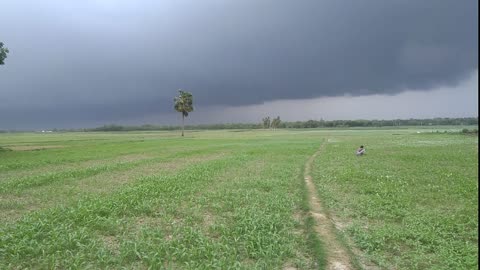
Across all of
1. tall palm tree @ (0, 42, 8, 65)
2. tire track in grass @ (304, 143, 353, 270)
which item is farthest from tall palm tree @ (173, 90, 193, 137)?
tire track in grass @ (304, 143, 353, 270)

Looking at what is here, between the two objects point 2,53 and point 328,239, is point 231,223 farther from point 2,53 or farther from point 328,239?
point 2,53

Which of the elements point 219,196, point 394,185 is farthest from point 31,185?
point 394,185

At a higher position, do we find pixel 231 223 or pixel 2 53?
pixel 2 53

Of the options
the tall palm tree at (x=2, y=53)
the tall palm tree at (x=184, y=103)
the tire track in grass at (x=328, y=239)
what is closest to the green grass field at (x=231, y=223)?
the tire track in grass at (x=328, y=239)

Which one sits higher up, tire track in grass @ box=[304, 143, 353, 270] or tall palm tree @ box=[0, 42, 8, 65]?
tall palm tree @ box=[0, 42, 8, 65]

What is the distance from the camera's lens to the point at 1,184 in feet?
60.1

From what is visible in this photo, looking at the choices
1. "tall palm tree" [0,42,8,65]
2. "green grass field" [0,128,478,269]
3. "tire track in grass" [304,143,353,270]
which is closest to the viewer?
"tire track in grass" [304,143,353,270]

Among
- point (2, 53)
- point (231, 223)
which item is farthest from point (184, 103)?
point (231, 223)

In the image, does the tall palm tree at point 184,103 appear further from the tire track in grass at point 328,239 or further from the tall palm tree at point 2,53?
the tire track in grass at point 328,239

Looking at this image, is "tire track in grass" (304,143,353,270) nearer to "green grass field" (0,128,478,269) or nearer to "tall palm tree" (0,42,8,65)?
"green grass field" (0,128,478,269)

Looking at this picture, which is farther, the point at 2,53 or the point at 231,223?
the point at 2,53

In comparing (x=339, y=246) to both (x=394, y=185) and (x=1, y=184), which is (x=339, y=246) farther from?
(x=1, y=184)

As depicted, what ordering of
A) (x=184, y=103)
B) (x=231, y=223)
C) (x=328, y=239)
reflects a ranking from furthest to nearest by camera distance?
1. (x=184, y=103)
2. (x=231, y=223)
3. (x=328, y=239)

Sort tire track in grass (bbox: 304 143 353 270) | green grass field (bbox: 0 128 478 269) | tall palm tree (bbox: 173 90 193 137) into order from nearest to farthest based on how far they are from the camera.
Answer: tire track in grass (bbox: 304 143 353 270)
green grass field (bbox: 0 128 478 269)
tall palm tree (bbox: 173 90 193 137)
